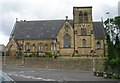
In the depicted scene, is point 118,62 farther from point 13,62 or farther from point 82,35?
point 13,62

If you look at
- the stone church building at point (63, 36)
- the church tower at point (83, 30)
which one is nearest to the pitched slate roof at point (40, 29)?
the stone church building at point (63, 36)

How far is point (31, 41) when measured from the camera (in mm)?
82438

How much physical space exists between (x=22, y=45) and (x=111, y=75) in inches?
1873

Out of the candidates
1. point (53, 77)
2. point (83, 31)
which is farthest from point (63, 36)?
point (53, 77)

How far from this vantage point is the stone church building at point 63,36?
243 ft

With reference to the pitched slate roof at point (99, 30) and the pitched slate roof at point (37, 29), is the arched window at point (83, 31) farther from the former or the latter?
the pitched slate roof at point (37, 29)

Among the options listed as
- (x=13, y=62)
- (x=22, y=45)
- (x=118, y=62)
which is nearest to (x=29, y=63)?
(x=13, y=62)

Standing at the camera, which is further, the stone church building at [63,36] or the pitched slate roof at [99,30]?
the pitched slate roof at [99,30]

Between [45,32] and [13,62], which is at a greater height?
[45,32]

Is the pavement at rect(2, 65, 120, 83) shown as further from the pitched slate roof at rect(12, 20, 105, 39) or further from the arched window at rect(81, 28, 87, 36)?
the pitched slate roof at rect(12, 20, 105, 39)

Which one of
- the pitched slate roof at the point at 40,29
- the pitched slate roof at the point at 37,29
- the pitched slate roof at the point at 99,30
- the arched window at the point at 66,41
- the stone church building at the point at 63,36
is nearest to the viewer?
the stone church building at the point at 63,36

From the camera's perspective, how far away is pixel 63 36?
246ft

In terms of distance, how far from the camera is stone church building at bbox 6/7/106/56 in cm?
7400

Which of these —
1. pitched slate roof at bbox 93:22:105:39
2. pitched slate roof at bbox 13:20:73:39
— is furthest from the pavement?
pitched slate roof at bbox 13:20:73:39
